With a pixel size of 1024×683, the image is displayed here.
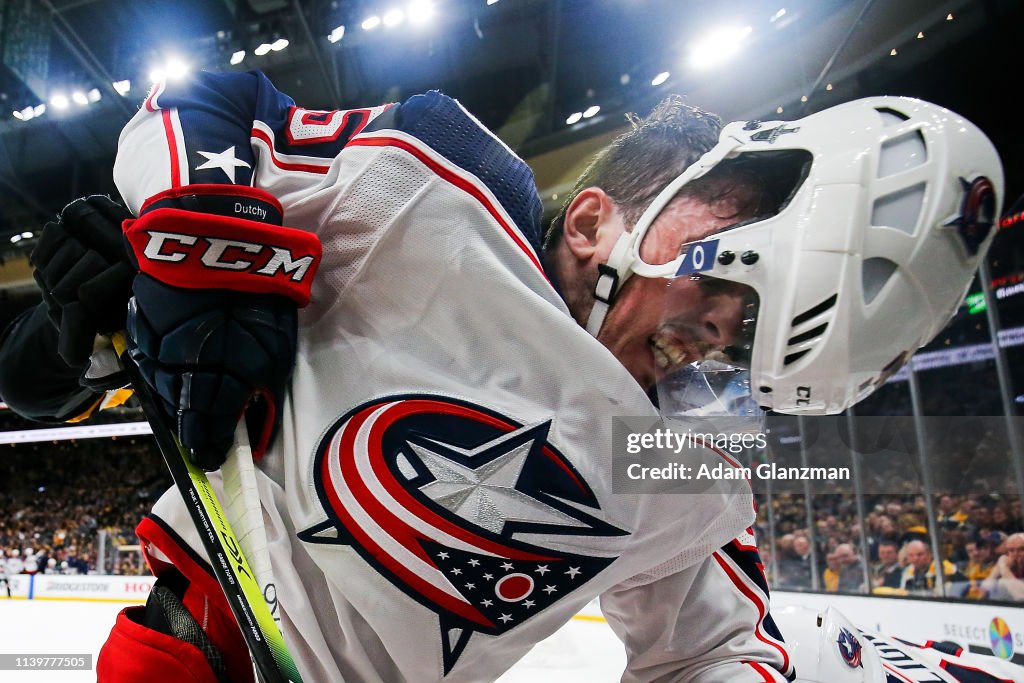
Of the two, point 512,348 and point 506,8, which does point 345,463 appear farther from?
point 506,8

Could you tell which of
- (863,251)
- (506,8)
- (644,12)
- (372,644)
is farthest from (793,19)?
(372,644)

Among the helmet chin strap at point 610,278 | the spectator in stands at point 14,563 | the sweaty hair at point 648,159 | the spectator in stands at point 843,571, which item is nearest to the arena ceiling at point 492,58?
the sweaty hair at point 648,159

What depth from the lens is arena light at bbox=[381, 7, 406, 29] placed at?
4012 millimetres

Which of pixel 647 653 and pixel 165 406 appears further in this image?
pixel 647 653

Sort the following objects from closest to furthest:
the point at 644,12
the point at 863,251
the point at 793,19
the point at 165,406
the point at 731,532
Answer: the point at 863,251, the point at 165,406, the point at 731,532, the point at 793,19, the point at 644,12

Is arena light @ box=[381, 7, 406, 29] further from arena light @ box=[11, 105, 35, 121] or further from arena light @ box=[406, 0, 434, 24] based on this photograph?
arena light @ box=[11, 105, 35, 121]

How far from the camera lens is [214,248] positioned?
0.63 m

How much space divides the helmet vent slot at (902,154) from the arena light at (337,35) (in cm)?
409

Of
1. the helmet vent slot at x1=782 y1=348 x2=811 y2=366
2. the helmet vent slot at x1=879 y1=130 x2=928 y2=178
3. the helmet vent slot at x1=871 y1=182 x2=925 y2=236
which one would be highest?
the helmet vent slot at x1=879 y1=130 x2=928 y2=178

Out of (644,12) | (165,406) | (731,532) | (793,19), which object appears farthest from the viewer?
(644,12)

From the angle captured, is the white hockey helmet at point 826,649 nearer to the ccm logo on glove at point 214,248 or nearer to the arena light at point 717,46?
the ccm logo on glove at point 214,248

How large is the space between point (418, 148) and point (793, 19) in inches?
94.3

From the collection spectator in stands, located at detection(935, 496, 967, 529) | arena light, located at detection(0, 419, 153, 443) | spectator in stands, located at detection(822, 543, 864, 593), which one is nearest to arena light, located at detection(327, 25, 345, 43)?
arena light, located at detection(0, 419, 153, 443)

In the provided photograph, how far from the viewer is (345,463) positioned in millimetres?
645
